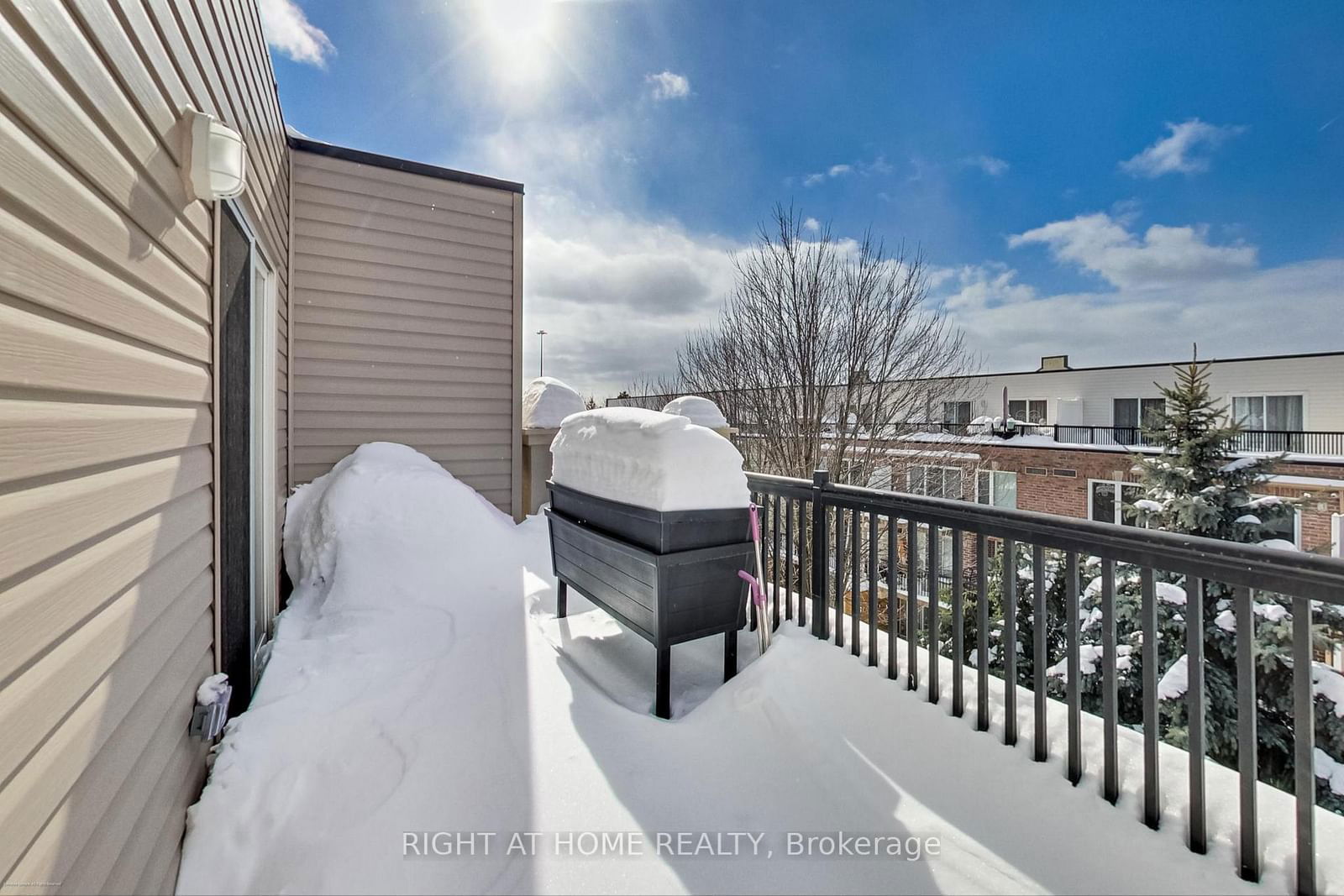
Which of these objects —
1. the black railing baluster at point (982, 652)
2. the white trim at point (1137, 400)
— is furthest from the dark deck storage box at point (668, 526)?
the white trim at point (1137, 400)

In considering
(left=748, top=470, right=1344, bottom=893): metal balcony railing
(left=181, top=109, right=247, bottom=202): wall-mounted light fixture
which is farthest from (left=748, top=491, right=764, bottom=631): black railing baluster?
(left=181, top=109, right=247, bottom=202): wall-mounted light fixture

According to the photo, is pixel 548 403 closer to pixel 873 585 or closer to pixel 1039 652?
pixel 873 585

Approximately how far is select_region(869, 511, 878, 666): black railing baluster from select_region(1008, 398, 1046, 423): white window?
15.1m

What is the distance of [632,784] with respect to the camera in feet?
6.31

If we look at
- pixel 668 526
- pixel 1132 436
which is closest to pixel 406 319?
pixel 668 526

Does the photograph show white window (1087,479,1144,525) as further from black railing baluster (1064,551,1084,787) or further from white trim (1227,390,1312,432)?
black railing baluster (1064,551,1084,787)

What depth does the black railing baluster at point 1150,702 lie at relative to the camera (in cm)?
166

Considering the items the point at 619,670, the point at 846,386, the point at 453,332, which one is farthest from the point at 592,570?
the point at 846,386

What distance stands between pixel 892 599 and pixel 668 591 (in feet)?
3.24

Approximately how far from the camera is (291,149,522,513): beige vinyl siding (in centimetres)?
464

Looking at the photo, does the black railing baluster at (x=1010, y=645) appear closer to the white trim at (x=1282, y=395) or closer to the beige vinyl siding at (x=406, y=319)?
the beige vinyl siding at (x=406, y=319)

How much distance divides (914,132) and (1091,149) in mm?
3559

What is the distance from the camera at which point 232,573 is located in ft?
7.80

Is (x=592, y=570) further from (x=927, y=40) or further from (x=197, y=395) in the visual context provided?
(x=927, y=40)
